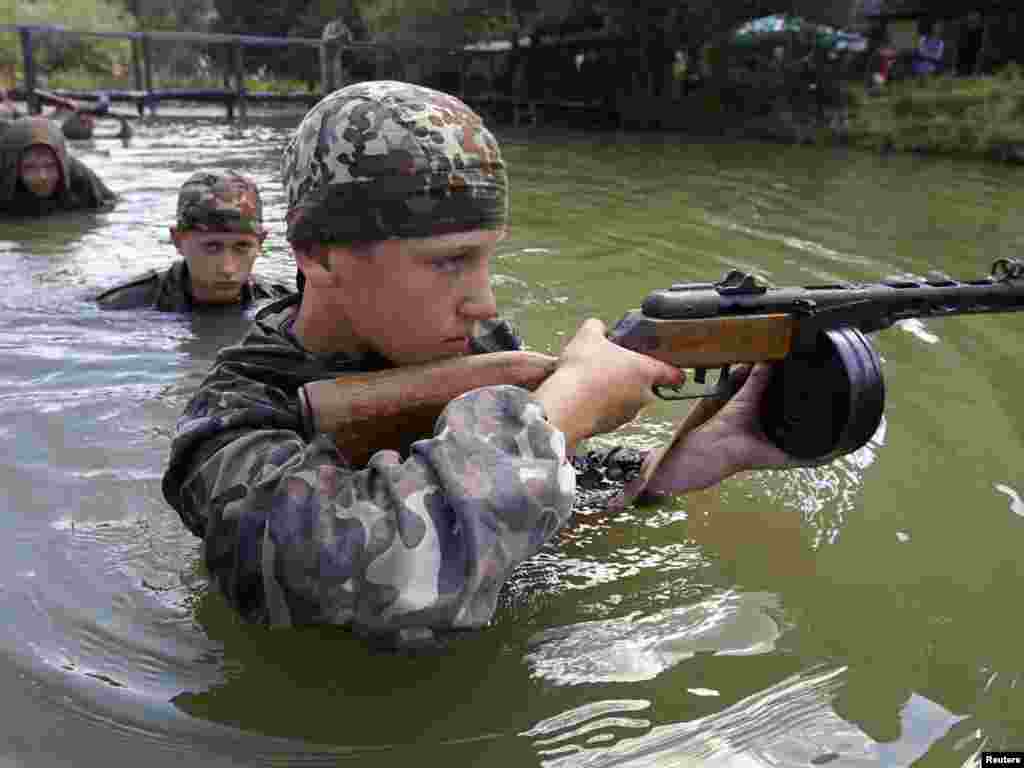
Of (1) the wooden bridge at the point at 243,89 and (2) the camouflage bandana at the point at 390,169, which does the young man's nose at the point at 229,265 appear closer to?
(2) the camouflage bandana at the point at 390,169

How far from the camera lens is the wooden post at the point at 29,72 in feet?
57.0

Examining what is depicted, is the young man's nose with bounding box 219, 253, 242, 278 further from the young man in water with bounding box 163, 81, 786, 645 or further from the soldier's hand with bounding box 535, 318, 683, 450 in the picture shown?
the soldier's hand with bounding box 535, 318, 683, 450

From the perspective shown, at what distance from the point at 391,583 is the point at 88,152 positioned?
15.2 meters

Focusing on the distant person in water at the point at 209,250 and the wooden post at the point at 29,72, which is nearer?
the distant person in water at the point at 209,250

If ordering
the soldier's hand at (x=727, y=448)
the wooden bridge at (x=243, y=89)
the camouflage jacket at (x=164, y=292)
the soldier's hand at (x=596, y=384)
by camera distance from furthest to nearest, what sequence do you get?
1. the wooden bridge at (x=243, y=89)
2. the camouflage jacket at (x=164, y=292)
3. the soldier's hand at (x=727, y=448)
4. the soldier's hand at (x=596, y=384)

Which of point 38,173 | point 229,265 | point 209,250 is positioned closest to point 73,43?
point 38,173

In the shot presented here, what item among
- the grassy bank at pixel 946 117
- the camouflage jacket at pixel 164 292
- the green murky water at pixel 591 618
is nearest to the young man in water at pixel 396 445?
the green murky water at pixel 591 618

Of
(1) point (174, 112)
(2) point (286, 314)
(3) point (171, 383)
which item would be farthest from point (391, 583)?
(1) point (174, 112)

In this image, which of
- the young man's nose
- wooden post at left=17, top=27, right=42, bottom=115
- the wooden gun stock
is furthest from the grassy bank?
the wooden gun stock

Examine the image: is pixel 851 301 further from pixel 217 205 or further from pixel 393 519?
pixel 217 205

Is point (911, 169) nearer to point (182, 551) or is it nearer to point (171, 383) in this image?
point (171, 383)

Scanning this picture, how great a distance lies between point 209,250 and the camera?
5691 millimetres

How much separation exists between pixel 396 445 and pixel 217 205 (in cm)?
365

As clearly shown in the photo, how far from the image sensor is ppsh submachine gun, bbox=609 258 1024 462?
274 centimetres
